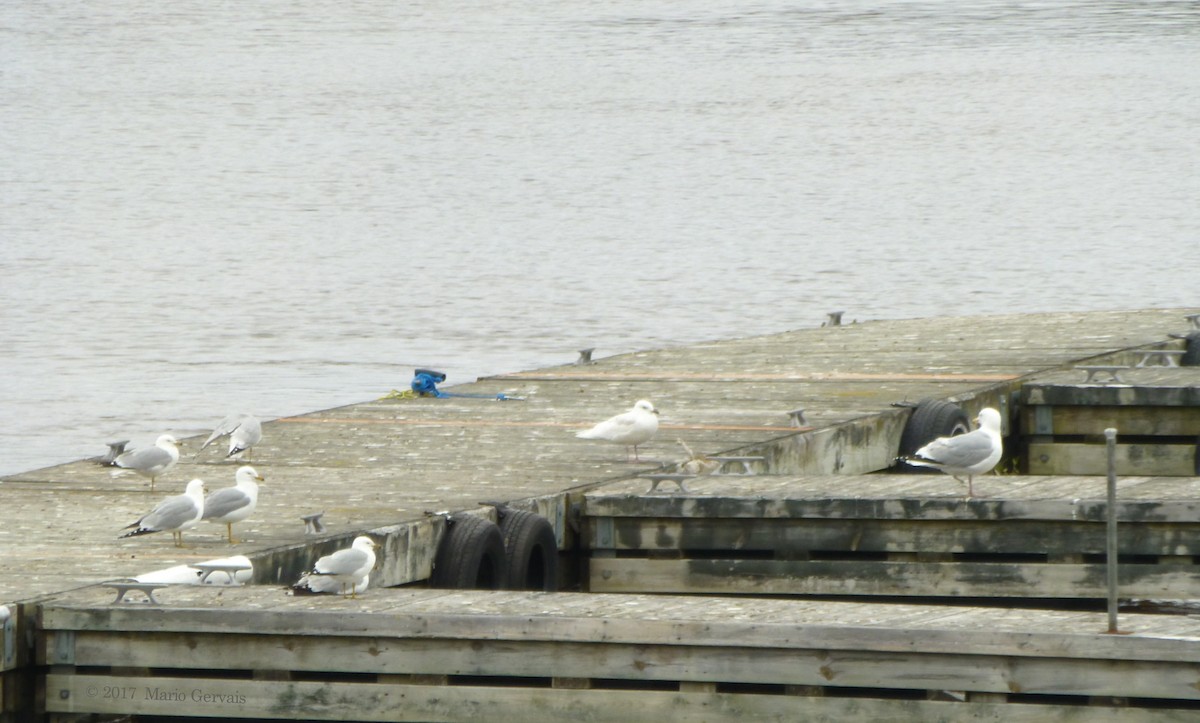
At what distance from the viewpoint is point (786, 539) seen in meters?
11.0

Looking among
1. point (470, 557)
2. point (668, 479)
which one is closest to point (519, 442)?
point (668, 479)

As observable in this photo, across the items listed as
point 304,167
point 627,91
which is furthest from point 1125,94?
point 304,167

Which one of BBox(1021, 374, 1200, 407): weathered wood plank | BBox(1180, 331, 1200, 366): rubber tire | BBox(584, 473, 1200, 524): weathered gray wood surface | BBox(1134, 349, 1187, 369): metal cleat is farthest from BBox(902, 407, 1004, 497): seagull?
BBox(1180, 331, 1200, 366): rubber tire

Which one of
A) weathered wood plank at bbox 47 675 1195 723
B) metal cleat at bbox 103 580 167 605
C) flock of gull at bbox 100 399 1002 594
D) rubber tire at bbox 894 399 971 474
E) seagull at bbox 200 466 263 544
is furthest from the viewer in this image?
rubber tire at bbox 894 399 971 474

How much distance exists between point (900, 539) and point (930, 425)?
391 centimetres

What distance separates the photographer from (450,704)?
8375 mm

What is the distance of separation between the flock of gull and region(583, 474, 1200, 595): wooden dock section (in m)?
0.26

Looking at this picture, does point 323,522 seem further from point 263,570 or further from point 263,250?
point 263,250

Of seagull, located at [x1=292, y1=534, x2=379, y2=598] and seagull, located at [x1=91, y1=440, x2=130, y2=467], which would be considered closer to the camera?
seagull, located at [x1=292, y1=534, x2=379, y2=598]

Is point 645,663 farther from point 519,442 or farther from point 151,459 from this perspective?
point 519,442

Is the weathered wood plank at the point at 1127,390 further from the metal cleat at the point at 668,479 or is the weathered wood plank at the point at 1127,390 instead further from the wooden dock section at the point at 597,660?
the wooden dock section at the point at 597,660

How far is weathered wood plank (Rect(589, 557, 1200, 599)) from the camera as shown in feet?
34.4

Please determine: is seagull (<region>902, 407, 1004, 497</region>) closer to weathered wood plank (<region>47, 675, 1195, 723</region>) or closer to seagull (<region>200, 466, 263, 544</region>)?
weathered wood plank (<region>47, 675, 1195, 723</region>)

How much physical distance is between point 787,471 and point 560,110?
218 feet
